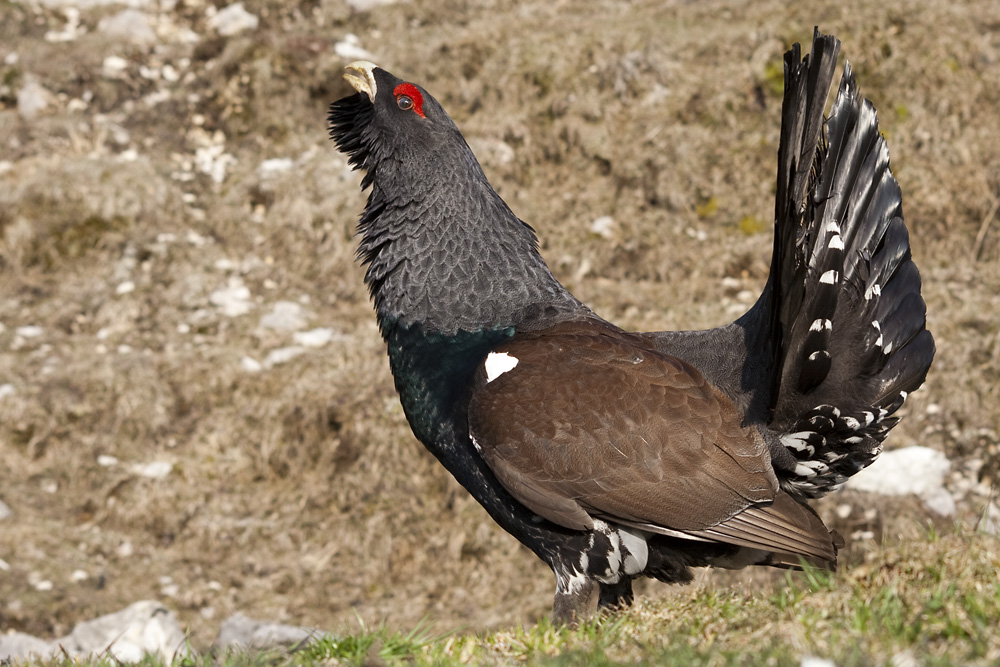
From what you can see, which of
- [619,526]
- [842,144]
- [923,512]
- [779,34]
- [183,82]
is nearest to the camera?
[842,144]

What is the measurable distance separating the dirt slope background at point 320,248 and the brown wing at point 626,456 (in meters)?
2.63

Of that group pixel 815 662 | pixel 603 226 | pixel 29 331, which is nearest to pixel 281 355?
pixel 29 331

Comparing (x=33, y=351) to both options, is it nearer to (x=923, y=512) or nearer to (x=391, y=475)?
(x=391, y=475)

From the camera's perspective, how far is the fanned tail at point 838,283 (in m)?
3.49

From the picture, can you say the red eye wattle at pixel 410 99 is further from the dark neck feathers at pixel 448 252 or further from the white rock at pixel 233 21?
the white rock at pixel 233 21

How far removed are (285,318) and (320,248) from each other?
0.99 m

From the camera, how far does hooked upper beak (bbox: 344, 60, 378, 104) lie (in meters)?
5.01

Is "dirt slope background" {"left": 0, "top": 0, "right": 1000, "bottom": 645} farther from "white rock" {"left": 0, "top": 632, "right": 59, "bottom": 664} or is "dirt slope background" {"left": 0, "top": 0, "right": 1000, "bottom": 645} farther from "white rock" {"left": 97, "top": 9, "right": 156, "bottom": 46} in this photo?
"white rock" {"left": 0, "top": 632, "right": 59, "bottom": 664}

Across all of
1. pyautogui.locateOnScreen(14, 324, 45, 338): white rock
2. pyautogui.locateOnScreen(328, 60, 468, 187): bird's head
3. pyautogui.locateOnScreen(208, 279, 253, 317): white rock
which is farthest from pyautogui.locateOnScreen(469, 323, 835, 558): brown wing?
pyautogui.locateOnScreen(14, 324, 45, 338): white rock

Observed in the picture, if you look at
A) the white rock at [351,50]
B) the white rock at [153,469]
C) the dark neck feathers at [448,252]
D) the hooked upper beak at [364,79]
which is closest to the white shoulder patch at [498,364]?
the dark neck feathers at [448,252]

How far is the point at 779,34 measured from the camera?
9781 millimetres

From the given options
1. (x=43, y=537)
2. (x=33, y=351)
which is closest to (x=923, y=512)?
(x=43, y=537)

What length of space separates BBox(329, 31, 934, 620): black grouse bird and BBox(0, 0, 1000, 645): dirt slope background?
248cm

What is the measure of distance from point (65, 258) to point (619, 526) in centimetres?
728
